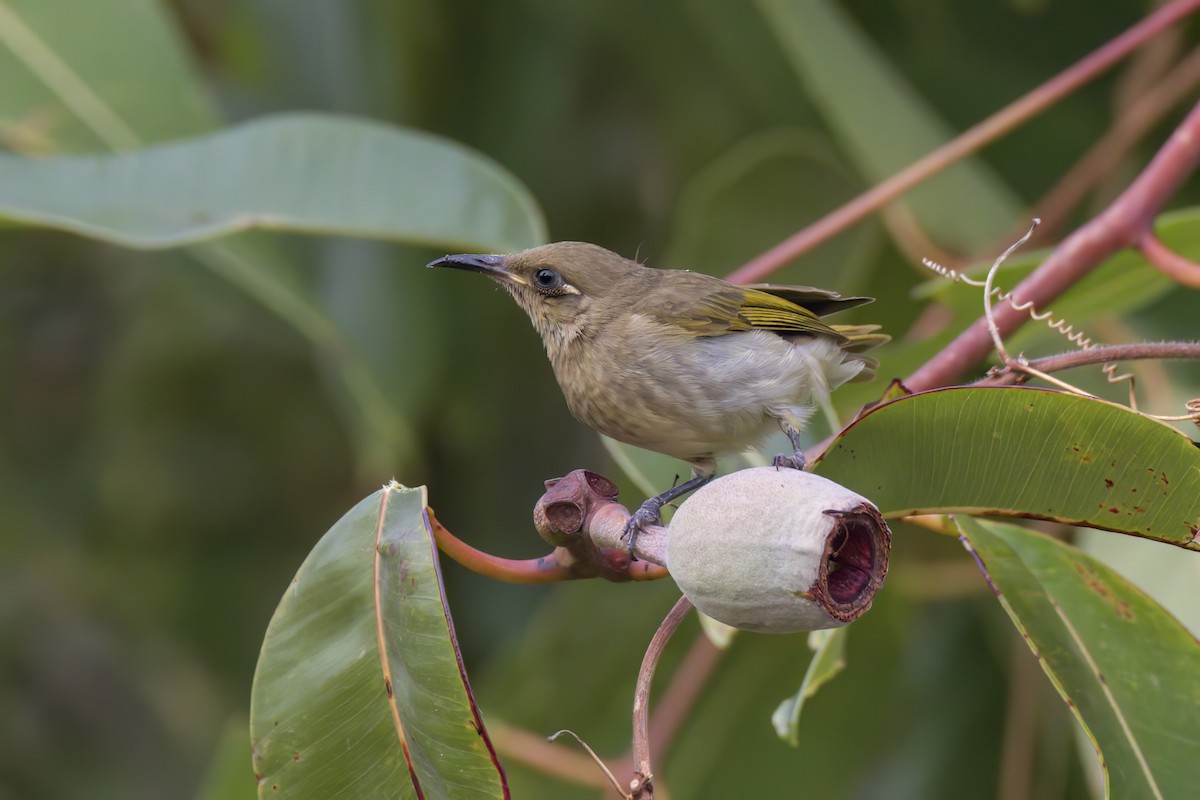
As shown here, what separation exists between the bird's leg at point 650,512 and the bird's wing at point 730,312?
11.9 inches

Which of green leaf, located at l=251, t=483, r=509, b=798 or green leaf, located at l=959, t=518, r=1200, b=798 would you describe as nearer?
green leaf, located at l=251, t=483, r=509, b=798

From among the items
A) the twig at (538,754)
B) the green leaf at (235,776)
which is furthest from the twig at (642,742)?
the green leaf at (235,776)

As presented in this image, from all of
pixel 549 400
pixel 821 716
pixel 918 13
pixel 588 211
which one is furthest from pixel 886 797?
pixel 918 13

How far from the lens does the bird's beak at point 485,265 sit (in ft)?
8.00

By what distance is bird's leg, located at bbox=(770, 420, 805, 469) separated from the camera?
6.30 ft

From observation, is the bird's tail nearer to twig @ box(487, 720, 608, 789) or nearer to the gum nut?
twig @ box(487, 720, 608, 789)

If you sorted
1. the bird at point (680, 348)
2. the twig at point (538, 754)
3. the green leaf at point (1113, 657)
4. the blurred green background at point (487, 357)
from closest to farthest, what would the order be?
the green leaf at point (1113, 657) → the bird at point (680, 348) → the twig at point (538, 754) → the blurred green background at point (487, 357)

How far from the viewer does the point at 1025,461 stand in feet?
5.49

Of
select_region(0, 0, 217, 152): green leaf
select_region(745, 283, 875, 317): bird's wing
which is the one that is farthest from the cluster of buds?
select_region(0, 0, 217, 152): green leaf

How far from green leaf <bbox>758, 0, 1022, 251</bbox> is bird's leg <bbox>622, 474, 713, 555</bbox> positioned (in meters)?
1.36

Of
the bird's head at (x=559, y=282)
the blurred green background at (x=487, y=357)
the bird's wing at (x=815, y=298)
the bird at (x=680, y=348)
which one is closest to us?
the bird at (x=680, y=348)

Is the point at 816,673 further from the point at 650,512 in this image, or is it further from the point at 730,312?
the point at 730,312

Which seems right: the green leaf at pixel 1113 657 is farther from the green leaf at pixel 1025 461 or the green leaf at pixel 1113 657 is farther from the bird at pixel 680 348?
the bird at pixel 680 348

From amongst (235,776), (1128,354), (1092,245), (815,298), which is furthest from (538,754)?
(1128,354)
